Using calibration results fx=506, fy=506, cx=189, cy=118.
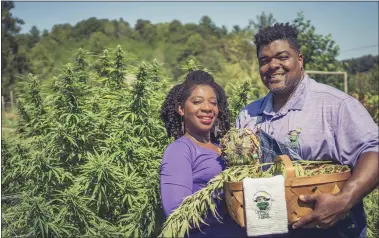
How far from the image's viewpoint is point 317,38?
14.6 metres

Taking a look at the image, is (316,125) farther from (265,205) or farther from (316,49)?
(316,49)

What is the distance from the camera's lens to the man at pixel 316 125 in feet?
6.64

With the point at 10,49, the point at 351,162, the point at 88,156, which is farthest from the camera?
the point at 10,49

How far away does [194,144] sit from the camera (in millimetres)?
2562

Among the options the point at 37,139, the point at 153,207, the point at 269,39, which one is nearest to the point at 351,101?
the point at 269,39

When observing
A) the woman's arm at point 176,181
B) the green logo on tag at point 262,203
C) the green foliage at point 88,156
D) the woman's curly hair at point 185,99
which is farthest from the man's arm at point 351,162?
the green foliage at point 88,156

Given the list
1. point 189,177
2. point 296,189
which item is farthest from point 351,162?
point 189,177

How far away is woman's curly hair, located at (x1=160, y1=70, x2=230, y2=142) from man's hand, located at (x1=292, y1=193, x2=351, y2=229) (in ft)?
3.09

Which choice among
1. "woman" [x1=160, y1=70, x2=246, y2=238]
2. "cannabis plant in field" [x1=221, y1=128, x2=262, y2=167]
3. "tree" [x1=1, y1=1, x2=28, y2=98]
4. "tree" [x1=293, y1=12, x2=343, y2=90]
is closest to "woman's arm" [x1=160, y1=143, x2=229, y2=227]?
"woman" [x1=160, y1=70, x2=246, y2=238]

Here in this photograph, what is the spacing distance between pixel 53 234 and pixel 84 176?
489mm

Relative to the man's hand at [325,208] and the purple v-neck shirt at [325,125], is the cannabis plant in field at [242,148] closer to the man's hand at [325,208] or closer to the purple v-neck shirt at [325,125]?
the purple v-neck shirt at [325,125]

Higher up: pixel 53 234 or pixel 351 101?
pixel 351 101

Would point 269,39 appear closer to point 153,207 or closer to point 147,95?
point 153,207

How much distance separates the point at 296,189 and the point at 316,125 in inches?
16.8
